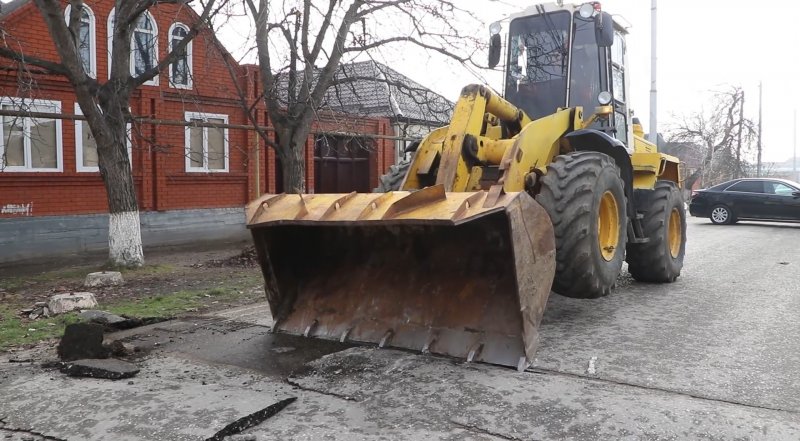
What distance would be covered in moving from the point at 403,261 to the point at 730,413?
2.67 m

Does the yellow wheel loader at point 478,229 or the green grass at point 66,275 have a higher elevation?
the yellow wheel loader at point 478,229

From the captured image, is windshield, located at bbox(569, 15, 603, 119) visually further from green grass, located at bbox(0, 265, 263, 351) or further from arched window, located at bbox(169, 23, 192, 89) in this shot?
arched window, located at bbox(169, 23, 192, 89)

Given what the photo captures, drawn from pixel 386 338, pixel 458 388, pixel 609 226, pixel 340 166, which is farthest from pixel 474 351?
pixel 340 166

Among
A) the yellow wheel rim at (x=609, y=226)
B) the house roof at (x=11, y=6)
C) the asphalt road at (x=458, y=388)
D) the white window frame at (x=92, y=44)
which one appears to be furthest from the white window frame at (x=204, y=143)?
the yellow wheel rim at (x=609, y=226)

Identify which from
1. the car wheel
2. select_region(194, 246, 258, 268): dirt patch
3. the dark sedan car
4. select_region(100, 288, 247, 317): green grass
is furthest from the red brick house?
the car wheel

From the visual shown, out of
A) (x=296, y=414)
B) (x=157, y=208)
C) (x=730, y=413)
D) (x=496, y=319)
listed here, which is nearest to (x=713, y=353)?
(x=730, y=413)

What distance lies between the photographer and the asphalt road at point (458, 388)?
11.8ft

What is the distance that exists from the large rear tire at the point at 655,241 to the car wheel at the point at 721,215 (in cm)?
1208

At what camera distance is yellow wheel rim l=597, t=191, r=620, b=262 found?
20.2ft

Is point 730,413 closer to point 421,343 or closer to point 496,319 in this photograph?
point 496,319

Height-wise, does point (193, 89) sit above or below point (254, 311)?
above

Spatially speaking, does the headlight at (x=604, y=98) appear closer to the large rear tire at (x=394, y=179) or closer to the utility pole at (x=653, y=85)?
the large rear tire at (x=394, y=179)

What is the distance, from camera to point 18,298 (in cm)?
803

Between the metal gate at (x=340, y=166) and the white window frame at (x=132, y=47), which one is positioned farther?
the metal gate at (x=340, y=166)
